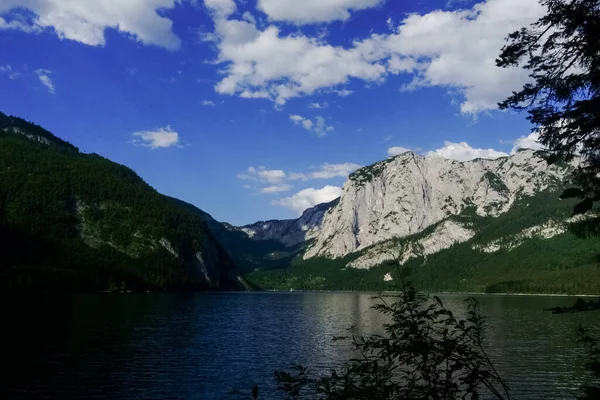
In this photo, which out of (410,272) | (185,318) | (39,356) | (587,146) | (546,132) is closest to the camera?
(410,272)

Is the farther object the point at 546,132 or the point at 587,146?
the point at 546,132

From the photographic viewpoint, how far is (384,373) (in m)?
10.6

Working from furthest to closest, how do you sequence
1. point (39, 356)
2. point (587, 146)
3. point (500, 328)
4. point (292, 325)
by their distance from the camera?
point (292, 325), point (500, 328), point (39, 356), point (587, 146)

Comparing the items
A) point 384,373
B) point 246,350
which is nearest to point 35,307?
point 246,350

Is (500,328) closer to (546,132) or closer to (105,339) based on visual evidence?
(105,339)

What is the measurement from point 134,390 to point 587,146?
4286 cm

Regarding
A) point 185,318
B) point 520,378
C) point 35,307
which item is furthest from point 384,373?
point 35,307

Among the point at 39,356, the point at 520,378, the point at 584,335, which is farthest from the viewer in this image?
the point at 39,356

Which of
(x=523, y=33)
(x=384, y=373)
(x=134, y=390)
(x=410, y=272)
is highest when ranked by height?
(x=523, y=33)

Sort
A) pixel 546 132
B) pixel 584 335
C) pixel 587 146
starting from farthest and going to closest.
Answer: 1. pixel 546 132
2. pixel 587 146
3. pixel 584 335

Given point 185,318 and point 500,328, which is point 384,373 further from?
point 185,318

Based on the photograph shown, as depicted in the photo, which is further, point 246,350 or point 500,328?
point 500,328

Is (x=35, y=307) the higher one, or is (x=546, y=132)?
(x=546, y=132)

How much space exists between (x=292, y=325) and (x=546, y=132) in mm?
98680
